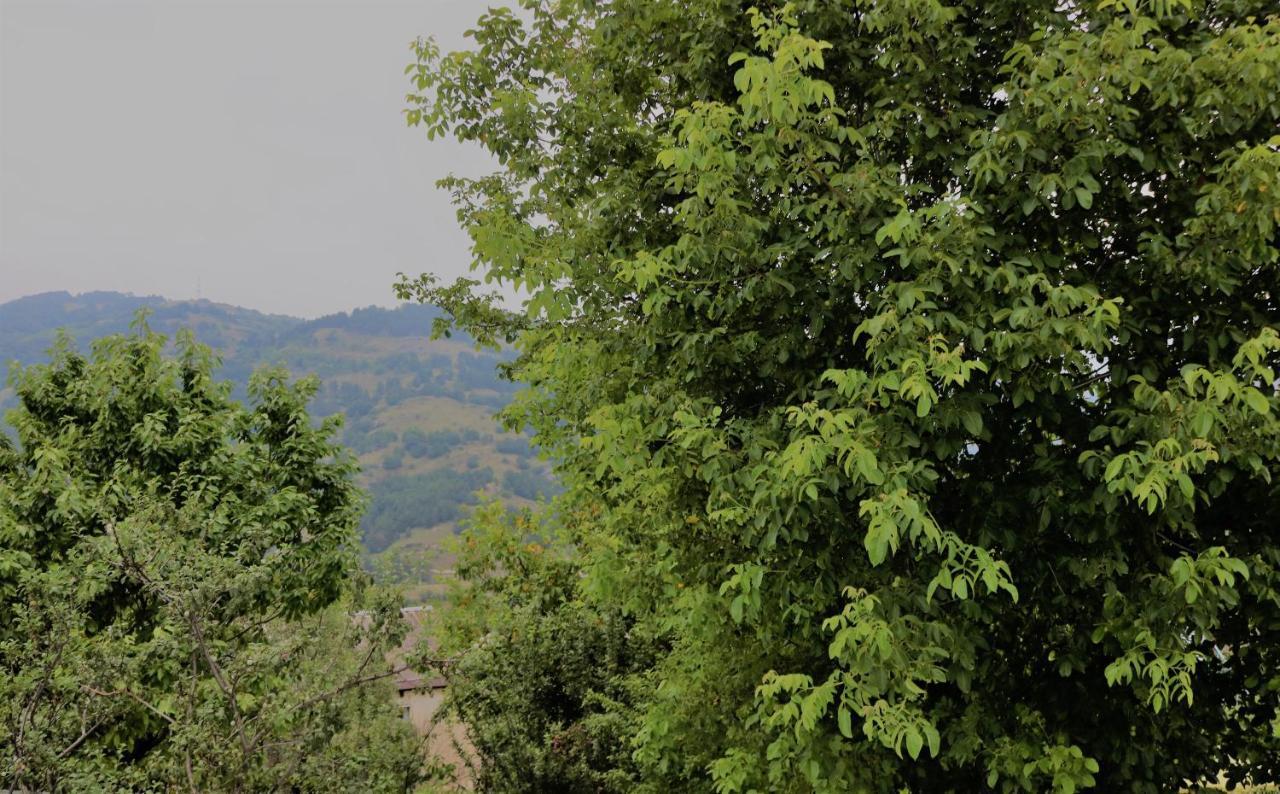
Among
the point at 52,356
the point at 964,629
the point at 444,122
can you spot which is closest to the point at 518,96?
the point at 444,122

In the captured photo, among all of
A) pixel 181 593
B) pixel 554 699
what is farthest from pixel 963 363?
pixel 554 699

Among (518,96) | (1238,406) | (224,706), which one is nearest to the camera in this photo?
(1238,406)

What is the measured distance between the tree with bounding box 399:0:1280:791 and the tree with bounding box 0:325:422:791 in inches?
138

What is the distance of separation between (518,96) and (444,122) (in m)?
1.04

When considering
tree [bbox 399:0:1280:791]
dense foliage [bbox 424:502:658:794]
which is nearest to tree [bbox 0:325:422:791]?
dense foliage [bbox 424:502:658:794]

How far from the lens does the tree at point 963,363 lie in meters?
4.94

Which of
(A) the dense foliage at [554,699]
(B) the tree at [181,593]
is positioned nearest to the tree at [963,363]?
(B) the tree at [181,593]

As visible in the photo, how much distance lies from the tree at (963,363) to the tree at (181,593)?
3502 millimetres

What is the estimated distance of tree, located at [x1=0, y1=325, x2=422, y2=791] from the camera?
22.7 feet

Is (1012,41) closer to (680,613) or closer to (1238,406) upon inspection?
(1238,406)

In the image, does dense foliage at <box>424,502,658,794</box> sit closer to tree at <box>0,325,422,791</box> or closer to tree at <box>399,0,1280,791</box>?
tree at <box>0,325,422,791</box>

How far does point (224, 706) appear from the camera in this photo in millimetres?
6980

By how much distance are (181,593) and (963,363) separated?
6.34 metres

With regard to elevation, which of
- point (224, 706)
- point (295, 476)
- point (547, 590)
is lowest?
point (547, 590)
